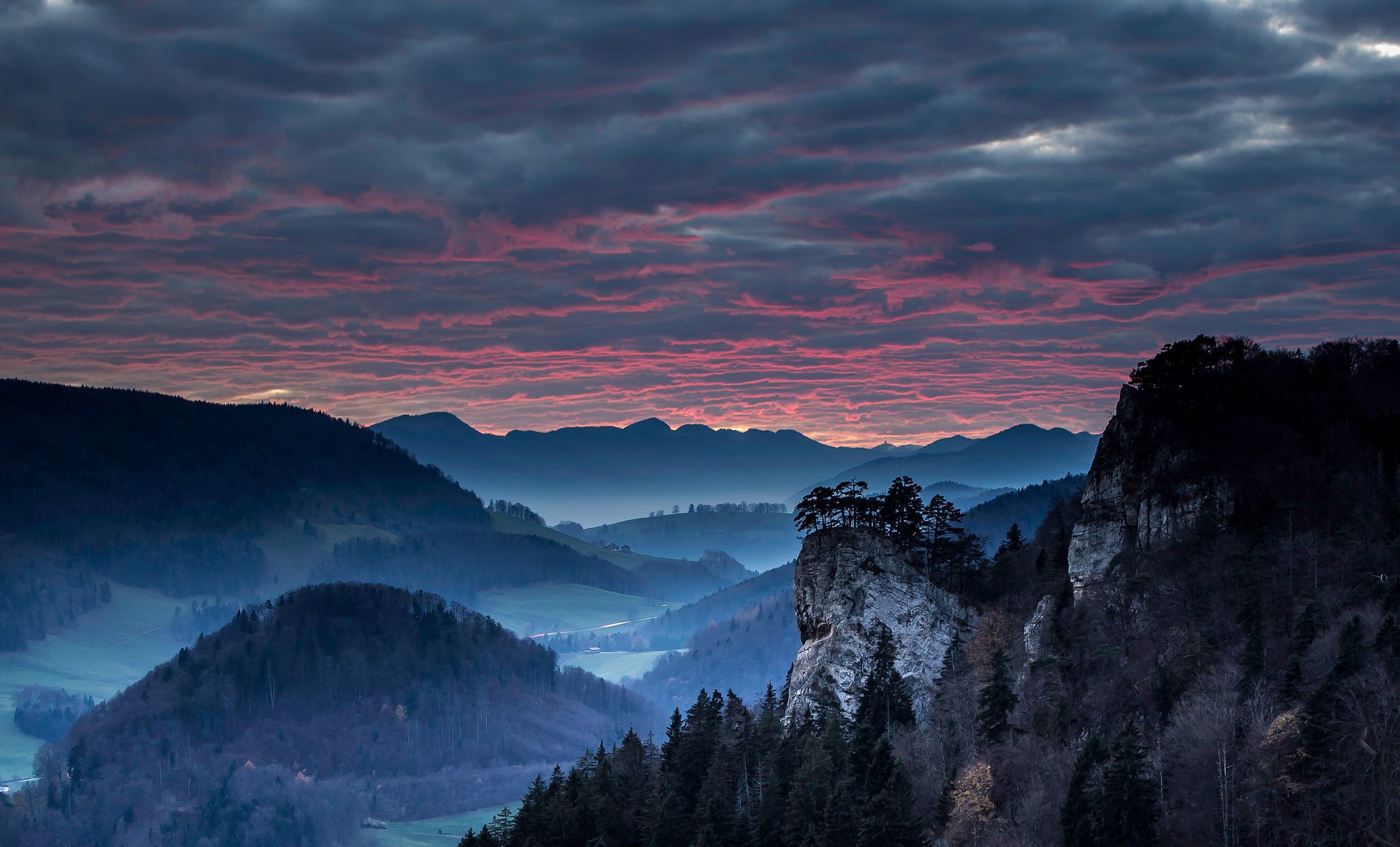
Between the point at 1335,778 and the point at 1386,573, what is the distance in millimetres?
33028

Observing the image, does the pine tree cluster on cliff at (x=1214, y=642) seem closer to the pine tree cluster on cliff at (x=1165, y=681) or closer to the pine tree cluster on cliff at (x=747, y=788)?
the pine tree cluster on cliff at (x=1165, y=681)

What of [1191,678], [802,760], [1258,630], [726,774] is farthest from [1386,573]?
[726,774]

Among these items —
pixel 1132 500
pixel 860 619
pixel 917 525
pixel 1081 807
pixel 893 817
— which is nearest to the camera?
pixel 1081 807

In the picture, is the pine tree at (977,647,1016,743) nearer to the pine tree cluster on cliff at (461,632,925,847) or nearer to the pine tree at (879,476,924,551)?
the pine tree cluster on cliff at (461,632,925,847)

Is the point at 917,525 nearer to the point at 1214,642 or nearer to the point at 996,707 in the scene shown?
the point at 996,707

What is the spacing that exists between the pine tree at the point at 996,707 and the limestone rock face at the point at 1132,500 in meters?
22.2

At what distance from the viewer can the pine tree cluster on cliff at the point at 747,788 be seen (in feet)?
298

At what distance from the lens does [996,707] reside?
101250 millimetres

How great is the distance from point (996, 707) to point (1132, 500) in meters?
33.3

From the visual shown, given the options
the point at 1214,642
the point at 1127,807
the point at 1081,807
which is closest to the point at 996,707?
the point at 1214,642

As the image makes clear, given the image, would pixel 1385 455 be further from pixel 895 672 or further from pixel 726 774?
pixel 726 774

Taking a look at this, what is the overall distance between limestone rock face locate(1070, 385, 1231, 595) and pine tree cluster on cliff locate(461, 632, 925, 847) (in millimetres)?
25391

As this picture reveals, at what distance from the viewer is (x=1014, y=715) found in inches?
4077

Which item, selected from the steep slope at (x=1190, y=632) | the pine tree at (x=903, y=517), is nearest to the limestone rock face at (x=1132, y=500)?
the steep slope at (x=1190, y=632)
